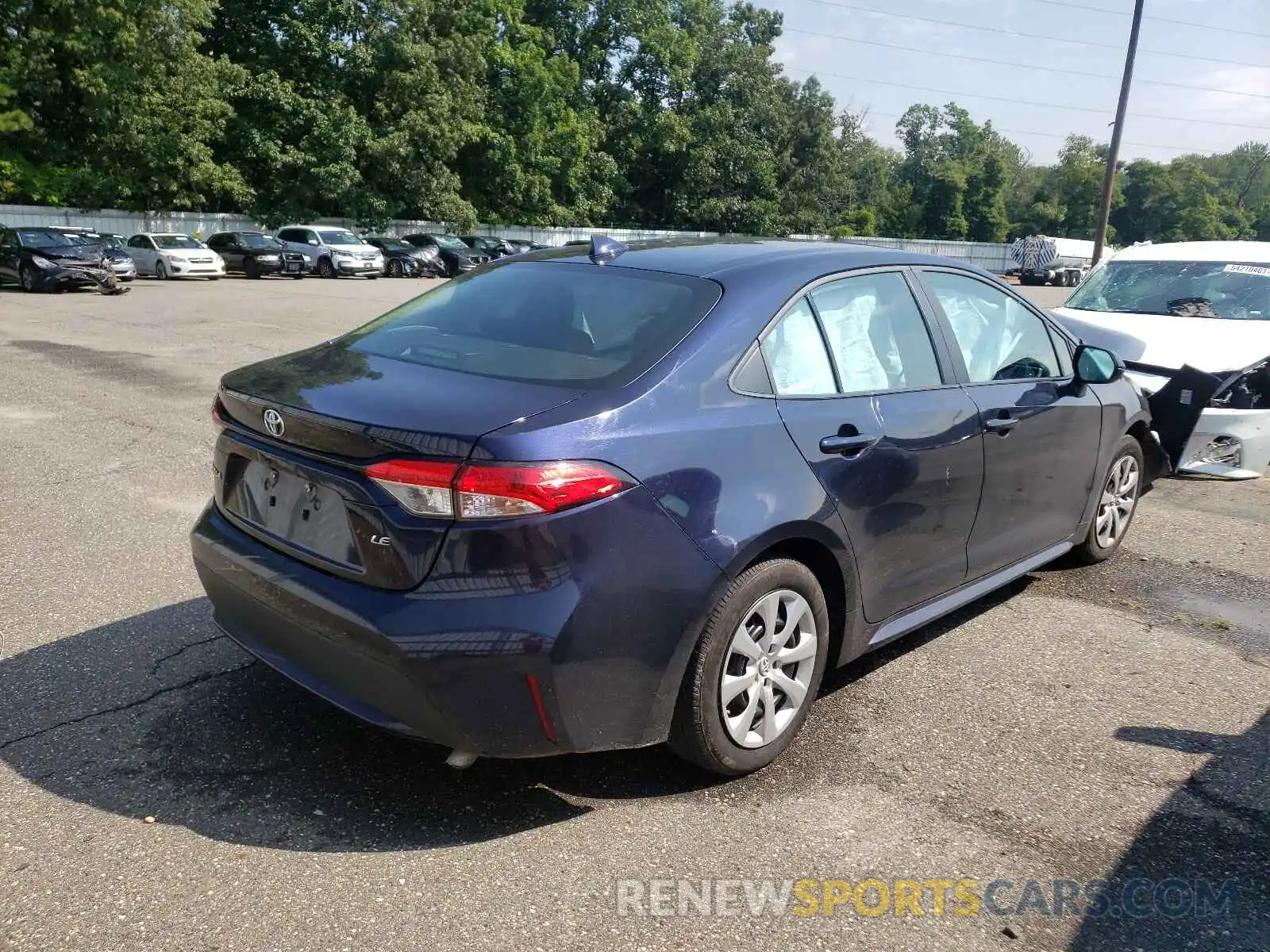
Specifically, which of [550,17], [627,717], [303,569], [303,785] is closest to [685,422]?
[627,717]

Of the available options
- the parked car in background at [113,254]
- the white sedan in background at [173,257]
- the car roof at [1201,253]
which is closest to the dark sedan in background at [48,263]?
the parked car in background at [113,254]

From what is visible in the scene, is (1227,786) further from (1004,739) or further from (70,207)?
(70,207)

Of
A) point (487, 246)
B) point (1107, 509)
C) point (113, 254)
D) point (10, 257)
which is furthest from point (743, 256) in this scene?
point (487, 246)

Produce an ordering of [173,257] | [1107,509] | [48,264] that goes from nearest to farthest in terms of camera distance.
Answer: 1. [1107,509]
2. [48,264]
3. [173,257]

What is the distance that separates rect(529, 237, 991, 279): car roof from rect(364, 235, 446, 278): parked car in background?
32694 mm

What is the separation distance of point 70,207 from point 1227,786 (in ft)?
133

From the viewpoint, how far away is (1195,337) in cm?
730

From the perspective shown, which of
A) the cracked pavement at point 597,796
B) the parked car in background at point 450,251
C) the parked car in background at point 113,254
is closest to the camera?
the cracked pavement at point 597,796

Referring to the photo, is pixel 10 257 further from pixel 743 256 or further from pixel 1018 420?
pixel 1018 420

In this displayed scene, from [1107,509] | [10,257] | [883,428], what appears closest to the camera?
[883,428]

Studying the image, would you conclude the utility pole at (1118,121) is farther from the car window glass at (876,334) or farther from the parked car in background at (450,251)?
the car window glass at (876,334)

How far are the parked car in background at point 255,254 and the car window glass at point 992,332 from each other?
29.7 meters

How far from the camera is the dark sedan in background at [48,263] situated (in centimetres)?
2194

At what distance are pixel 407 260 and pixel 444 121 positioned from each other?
9.57 meters
